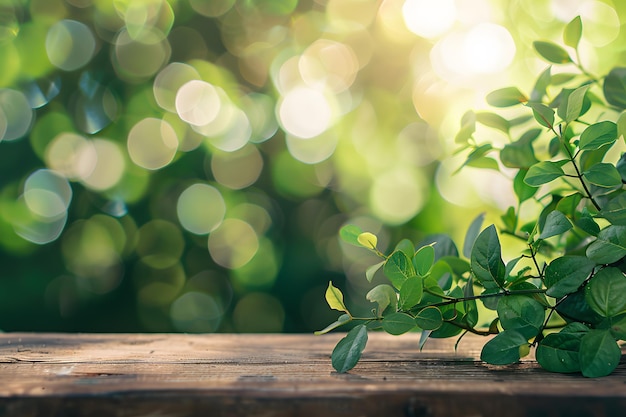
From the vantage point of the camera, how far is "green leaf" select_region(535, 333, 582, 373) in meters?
0.39

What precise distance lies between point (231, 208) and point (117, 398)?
903 millimetres

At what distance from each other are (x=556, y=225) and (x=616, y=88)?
186 millimetres

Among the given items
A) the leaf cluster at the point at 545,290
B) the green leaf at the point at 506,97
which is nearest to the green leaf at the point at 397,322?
the leaf cluster at the point at 545,290

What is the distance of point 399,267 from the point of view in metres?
0.42

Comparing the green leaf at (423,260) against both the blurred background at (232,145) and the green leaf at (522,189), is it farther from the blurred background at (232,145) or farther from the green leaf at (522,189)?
the blurred background at (232,145)

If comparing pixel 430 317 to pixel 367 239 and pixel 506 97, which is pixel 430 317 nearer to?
pixel 367 239

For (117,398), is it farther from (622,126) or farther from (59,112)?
(59,112)

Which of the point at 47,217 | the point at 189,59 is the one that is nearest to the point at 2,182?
the point at 47,217

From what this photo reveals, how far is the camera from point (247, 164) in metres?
1.22

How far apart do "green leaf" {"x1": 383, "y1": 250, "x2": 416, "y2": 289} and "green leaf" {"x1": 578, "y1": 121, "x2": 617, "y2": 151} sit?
14 centimetres

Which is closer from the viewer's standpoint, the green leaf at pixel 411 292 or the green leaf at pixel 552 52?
the green leaf at pixel 411 292

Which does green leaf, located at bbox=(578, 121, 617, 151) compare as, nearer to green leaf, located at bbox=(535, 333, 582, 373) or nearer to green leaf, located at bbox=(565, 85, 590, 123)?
green leaf, located at bbox=(565, 85, 590, 123)

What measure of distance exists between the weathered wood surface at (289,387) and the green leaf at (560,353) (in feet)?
0.04

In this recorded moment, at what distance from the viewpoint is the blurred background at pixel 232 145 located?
1.16 metres
